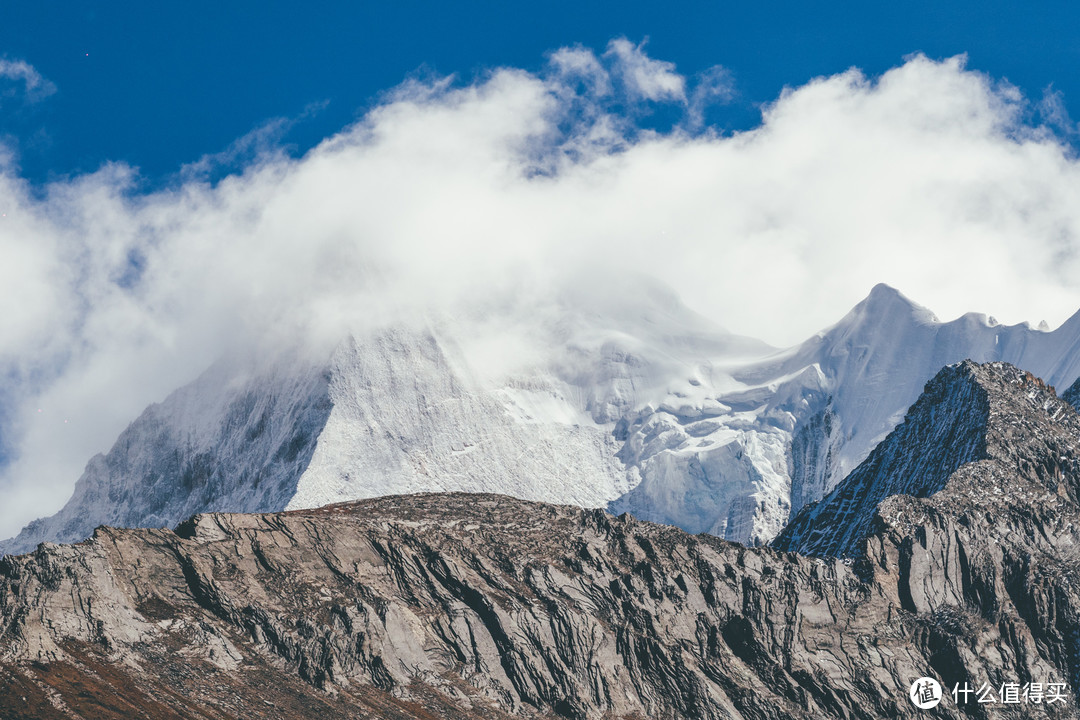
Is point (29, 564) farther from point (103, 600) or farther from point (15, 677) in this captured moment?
point (15, 677)

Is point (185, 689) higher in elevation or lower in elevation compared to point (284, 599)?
lower

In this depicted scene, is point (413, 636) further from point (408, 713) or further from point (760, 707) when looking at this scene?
point (760, 707)

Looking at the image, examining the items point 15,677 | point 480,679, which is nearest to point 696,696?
point 480,679

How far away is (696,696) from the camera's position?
199125 millimetres

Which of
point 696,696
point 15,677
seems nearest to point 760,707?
point 696,696

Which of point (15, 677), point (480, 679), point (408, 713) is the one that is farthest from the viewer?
point (480, 679)

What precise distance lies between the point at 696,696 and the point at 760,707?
802cm

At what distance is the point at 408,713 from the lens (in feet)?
599

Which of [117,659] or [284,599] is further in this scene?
[284,599]


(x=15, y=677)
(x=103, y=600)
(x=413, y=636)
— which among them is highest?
(x=413, y=636)

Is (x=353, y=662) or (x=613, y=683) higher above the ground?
(x=613, y=683)

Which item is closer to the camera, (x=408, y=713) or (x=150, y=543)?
(x=408, y=713)

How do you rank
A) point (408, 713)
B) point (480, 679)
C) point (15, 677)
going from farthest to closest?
point (480, 679) → point (408, 713) → point (15, 677)

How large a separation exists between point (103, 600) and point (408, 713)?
3736 cm
